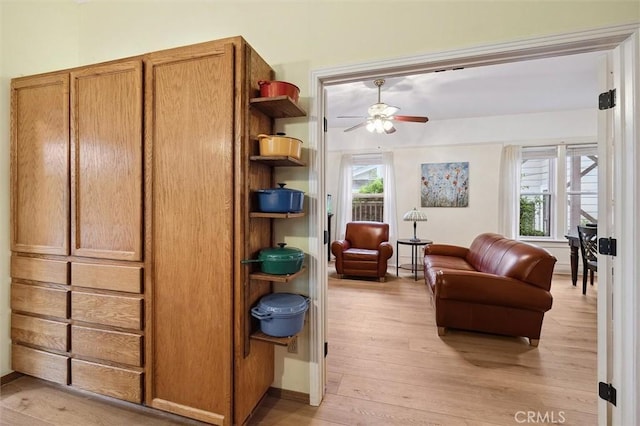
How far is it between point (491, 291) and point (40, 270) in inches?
139

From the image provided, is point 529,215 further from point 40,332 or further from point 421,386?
point 40,332

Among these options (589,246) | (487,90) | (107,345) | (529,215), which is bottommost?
(107,345)

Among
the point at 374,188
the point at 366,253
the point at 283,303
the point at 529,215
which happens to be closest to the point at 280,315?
the point at 283,303

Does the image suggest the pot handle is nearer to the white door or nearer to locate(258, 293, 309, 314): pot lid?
locate(258, 293, 309, 314): pot lid

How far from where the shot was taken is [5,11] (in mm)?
1938

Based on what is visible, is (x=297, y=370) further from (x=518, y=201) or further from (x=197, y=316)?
(x=518, y=201)

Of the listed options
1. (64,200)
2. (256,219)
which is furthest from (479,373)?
(64,200)

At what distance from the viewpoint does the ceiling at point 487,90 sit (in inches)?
130

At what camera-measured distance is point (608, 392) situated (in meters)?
1.45

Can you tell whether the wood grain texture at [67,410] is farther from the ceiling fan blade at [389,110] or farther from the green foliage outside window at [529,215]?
the green foliage outside window at [529,215]

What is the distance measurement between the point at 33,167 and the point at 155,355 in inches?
62.7

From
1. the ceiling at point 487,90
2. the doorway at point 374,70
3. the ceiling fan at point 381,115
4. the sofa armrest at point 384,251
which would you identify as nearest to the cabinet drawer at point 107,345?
the doorway at point 374,70

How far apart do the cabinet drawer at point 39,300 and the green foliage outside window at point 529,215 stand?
6.49 metres

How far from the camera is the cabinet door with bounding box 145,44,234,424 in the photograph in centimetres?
148
